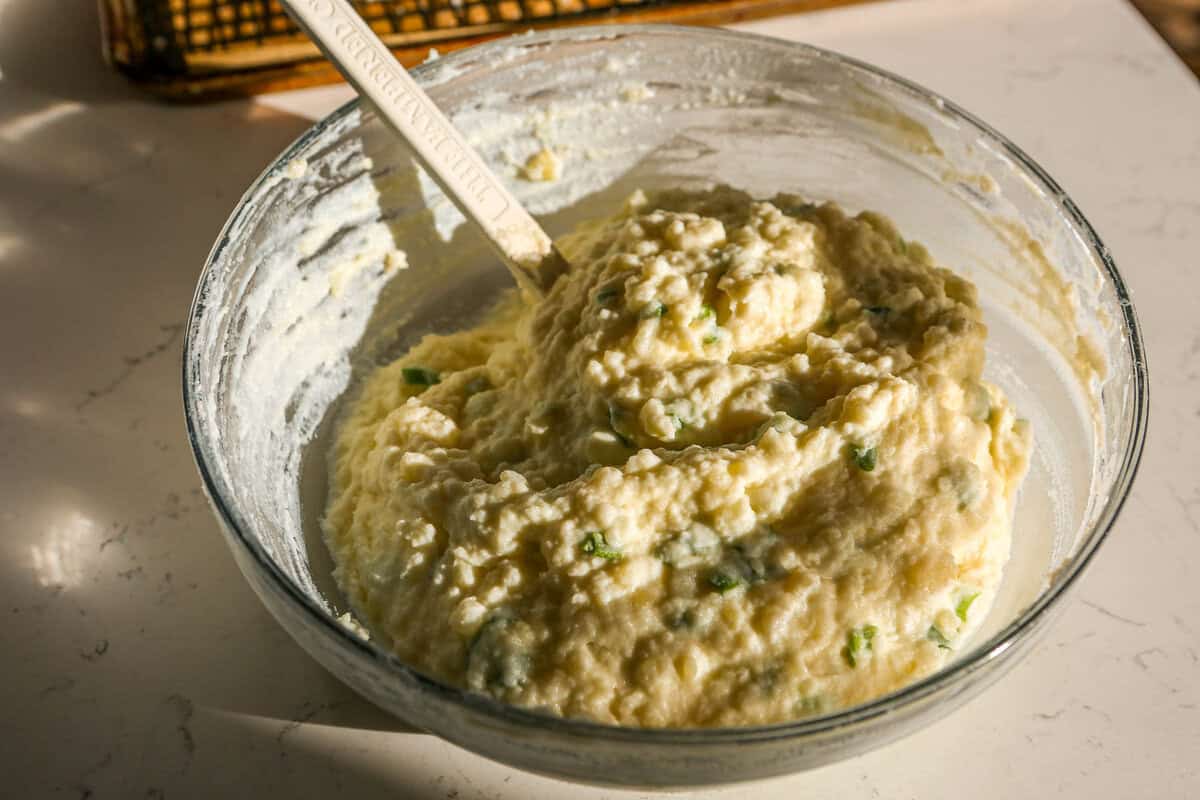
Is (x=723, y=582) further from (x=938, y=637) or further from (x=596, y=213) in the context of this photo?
(x=596, y=213)

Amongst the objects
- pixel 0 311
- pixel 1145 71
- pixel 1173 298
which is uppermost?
pixel 1145 71

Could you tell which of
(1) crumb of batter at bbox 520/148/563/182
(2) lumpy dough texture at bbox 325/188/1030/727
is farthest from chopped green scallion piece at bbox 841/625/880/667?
(1) crumb of batter at bbox 520/148/563/182

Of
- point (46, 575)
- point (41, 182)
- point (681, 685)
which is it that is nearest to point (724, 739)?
point (681, 685)

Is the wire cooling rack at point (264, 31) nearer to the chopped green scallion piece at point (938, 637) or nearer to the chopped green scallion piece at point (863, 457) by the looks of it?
the chopped green scallion piece at point (863, 457)

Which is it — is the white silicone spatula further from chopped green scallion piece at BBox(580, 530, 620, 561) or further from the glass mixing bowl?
chopped green scallion piece at BBox(580, 530, 620, 561)

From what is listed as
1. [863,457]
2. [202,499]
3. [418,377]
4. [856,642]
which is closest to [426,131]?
[418,377]

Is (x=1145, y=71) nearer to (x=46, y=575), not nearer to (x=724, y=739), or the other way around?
(x=724, y=739)
